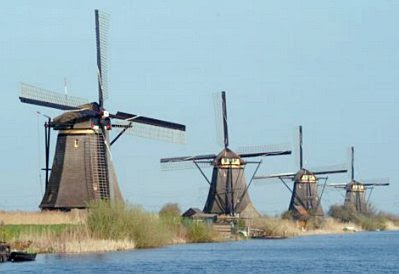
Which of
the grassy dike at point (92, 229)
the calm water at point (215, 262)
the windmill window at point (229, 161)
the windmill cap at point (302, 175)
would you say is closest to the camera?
the calm water at point (215, 262)

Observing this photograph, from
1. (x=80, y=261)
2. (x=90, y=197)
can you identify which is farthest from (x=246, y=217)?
(x=80, y=261)

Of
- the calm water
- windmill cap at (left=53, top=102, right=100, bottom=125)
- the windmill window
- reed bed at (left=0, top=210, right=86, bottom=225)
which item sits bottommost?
the calm water

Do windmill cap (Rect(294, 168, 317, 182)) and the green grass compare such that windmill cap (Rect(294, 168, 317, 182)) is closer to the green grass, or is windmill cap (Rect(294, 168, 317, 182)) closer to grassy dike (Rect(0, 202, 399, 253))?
grassy dike (Rect(0, 202, 399, 253))

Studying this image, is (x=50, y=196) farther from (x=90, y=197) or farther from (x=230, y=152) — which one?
(x=230, y=152)

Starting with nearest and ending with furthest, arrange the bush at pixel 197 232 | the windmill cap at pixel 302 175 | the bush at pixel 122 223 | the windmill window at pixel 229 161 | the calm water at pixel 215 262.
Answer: the calm water at pixel 215 262, the bush at pixel 122 223, the bush at pixel 197 232, the windmill window at pixel 229 161, the windmill cap at pixel 302 175

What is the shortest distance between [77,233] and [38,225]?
1.75 metres

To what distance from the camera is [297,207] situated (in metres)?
82.2

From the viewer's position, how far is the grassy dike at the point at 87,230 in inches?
1603

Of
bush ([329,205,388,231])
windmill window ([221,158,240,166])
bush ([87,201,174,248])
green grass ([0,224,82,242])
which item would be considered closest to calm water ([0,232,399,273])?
bush ([87,201,174,248])

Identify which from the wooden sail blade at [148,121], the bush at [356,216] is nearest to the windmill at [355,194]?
the bush at [356,216]

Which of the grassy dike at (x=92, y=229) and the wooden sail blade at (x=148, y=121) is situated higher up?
the wooden sail blade at (x=148, y=121)

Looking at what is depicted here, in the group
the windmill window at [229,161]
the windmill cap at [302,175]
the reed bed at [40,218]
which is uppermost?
the windmill window at [229,161]

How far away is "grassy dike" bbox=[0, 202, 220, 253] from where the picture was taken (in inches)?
1603

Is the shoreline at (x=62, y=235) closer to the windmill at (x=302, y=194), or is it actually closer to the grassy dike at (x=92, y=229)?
the grassy dike at (x=92, y=229)
